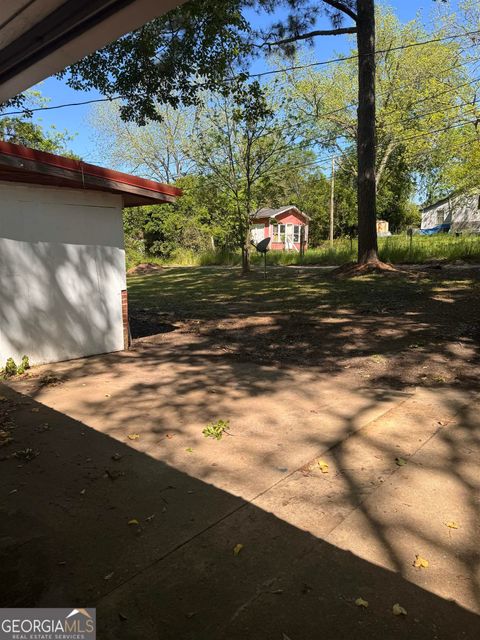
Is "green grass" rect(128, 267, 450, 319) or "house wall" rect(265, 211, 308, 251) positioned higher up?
"house wall" rect(265, 211, 308, 251)

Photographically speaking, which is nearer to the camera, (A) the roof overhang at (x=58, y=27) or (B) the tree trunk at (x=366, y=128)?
Result: (A) the roof overhang at (x=58, y=27)

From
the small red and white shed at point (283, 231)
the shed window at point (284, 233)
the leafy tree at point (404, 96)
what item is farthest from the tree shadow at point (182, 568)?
the shed window at point (284, 233)

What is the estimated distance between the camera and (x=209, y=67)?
29.8 ft

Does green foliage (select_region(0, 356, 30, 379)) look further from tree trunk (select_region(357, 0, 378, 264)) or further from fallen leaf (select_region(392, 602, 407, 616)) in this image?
tree trunk (select_region(357, 0, 378, 264))

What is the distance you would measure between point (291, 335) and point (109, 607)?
19.3 ft

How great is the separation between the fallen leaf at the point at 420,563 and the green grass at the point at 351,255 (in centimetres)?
1639

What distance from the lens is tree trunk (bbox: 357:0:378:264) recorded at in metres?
13.7

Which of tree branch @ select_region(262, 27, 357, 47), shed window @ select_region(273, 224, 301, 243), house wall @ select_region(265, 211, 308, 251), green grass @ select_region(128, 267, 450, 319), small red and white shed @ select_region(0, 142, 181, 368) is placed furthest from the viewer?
shed window @ select_region(273, 224, 301, 243)

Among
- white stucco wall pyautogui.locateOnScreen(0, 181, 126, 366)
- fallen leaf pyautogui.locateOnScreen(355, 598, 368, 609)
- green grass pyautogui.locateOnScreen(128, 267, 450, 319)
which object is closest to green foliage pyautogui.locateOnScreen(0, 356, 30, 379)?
white stucco wall pyautogui.locateOnScreen(0, 181, 126, 366)

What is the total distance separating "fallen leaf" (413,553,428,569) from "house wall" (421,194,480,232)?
1570 inches

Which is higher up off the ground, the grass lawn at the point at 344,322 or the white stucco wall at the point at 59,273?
the white stucco wall at the point at 59,273

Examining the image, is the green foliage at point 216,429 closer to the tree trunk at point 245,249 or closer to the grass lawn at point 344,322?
the grass lawn at point 344,322

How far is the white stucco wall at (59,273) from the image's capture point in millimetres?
5641

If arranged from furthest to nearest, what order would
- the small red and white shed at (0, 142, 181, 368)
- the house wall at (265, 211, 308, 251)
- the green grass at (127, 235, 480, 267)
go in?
the house wall at (265, 211, 308, 251)
the green grass at (127, 235, 480, 267)
the small red and white shed at (0, 142, 181, 368)
